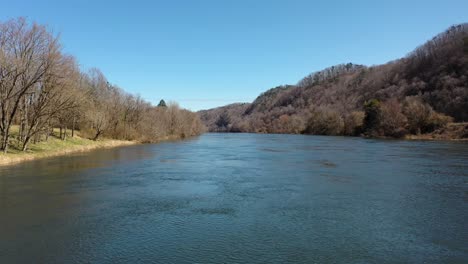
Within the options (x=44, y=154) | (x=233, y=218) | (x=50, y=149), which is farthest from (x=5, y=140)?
(x=233, y=218)

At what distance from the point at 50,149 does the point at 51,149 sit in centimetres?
11

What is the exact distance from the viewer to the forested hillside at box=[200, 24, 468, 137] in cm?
7731

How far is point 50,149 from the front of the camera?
36.8 metres

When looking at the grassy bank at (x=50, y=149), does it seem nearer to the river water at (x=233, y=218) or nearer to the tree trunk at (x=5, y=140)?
the tree trunk at (x=5, y=140)

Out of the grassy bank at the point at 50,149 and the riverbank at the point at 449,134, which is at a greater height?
the riverbank at the point at 449,134

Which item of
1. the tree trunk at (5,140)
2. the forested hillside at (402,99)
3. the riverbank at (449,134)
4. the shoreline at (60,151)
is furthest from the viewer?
the forested hillside at (402,99)

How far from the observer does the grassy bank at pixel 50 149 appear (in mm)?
28809

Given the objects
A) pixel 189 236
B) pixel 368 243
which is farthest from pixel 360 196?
pixel 189 236

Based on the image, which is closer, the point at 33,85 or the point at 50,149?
the point at 33,85

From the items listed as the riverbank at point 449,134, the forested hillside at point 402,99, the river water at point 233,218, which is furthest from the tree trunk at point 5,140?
the forested hillside at point 402,99

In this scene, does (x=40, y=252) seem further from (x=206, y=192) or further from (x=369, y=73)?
(x=369, y=73)

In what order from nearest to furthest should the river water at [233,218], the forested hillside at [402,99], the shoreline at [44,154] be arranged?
the river water at [233,218]
the shoreline at [44,154]
the forested hillside at [402,99]

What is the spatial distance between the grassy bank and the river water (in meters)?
6.79

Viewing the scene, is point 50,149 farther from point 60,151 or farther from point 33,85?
point 33,85
